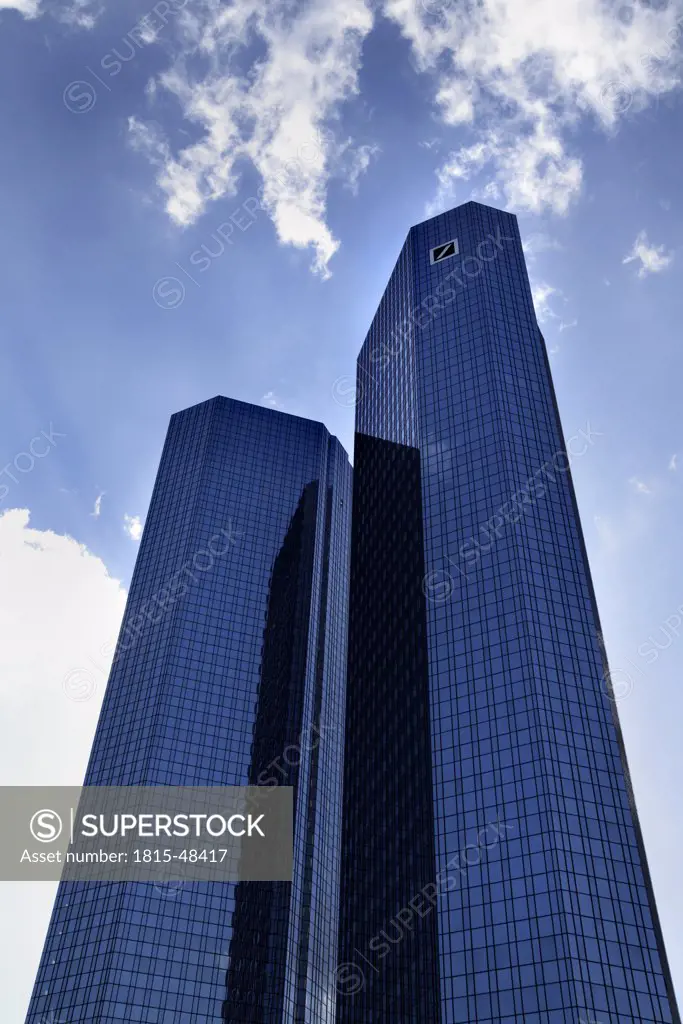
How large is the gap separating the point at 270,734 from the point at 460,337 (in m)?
79.6

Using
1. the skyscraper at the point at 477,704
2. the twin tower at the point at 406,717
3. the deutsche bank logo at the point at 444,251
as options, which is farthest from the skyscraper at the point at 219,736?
the deutsche bank logo at the point at 444,251

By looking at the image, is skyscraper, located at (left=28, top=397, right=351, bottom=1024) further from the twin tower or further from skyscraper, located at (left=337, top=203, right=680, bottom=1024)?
skyscraper, located at (left=337, top=203, right=680, bottom=1024)

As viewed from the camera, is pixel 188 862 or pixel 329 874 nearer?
pixel 188 862

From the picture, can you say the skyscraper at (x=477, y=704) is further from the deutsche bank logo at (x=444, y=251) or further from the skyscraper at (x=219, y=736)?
the skyscraper at (x=219, y=736)

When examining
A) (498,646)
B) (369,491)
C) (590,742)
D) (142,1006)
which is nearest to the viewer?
(590,742)

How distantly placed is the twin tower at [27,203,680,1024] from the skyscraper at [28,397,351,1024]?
44cm

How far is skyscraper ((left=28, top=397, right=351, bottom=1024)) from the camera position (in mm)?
125062

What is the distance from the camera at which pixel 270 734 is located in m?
161

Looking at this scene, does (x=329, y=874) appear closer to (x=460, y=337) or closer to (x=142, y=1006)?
(x=142, y=1006)

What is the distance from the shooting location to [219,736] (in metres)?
152

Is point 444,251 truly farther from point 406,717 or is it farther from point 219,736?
point 219,736

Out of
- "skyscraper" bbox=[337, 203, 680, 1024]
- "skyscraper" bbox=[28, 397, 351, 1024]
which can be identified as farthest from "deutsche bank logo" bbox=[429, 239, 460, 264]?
"skyscraper" bbox=[28, 397, 351, 1024]

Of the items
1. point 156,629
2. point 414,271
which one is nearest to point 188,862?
point 156,629

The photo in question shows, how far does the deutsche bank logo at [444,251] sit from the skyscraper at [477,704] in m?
0.51
